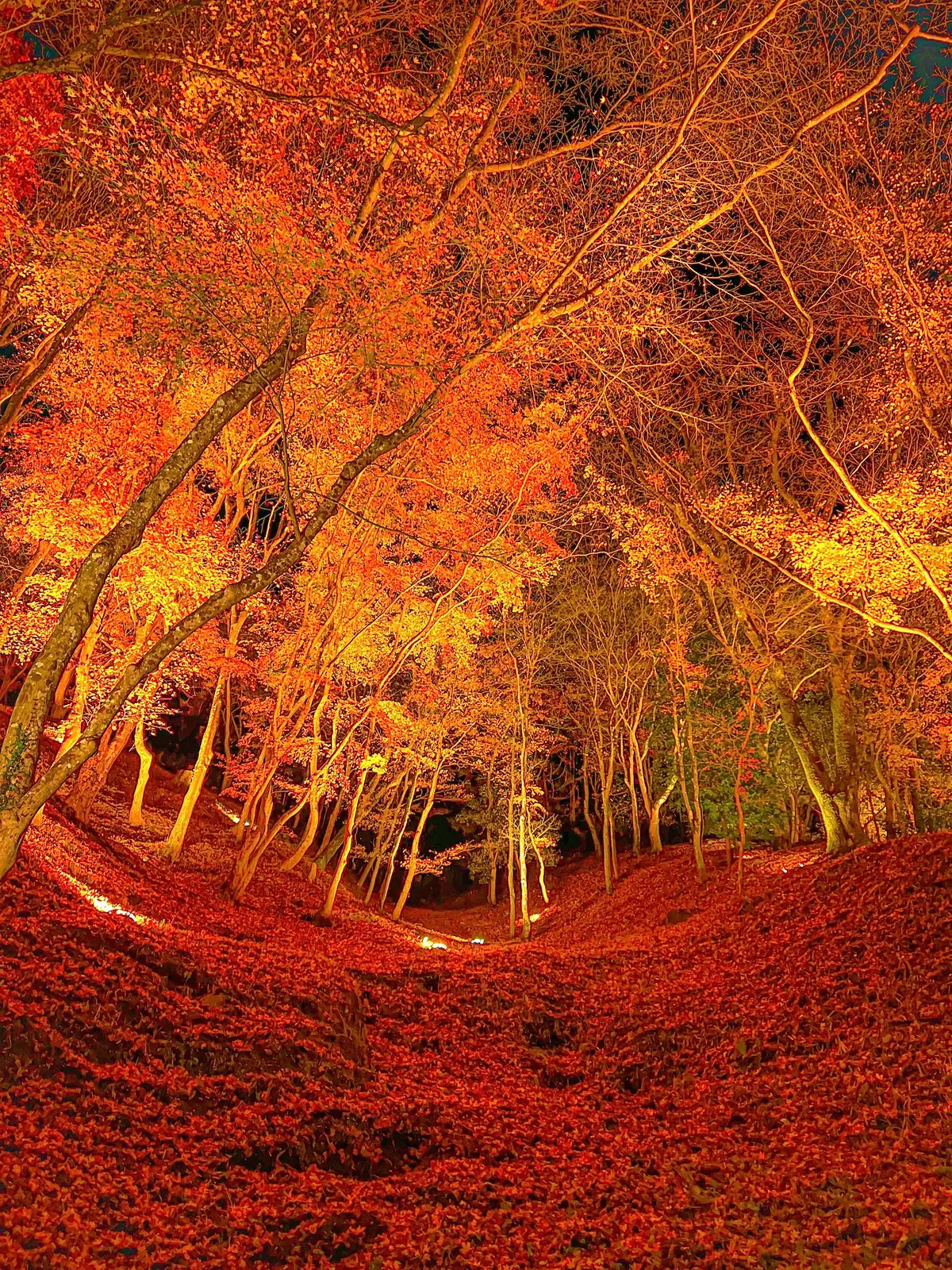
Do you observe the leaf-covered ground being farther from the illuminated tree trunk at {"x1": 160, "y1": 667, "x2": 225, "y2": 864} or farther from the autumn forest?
the illuminated tree trunk at {"x1": 160, "y1": 667, "x2": 225, "y2": 864}

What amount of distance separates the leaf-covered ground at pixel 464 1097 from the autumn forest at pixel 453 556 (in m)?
0.05

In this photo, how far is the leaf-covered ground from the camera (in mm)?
5332

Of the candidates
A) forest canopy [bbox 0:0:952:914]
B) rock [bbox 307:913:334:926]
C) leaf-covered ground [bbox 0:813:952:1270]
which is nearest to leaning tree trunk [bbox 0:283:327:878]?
forest canopy [bbox 0:0:952:914]

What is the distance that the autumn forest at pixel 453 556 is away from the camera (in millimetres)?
6164

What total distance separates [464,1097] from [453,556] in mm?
14257

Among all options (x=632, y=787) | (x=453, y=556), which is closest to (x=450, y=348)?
(x=453, y=556)

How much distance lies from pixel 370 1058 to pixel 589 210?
450 inches

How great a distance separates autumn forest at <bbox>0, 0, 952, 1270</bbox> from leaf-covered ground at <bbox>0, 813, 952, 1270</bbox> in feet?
0.16

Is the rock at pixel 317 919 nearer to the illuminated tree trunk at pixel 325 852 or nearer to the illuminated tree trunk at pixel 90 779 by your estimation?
the illuminated tree trunk at pixel 90 779

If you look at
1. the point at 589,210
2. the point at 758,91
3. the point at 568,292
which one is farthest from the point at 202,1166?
the point at 758,91

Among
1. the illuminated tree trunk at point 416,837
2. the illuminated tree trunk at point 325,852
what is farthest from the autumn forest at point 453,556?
the illuminated tree trunk at point 325,852

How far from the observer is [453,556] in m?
20.8

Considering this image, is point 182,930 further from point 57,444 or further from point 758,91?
point 758,91

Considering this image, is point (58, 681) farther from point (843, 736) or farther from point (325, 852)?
point (325, 852)
